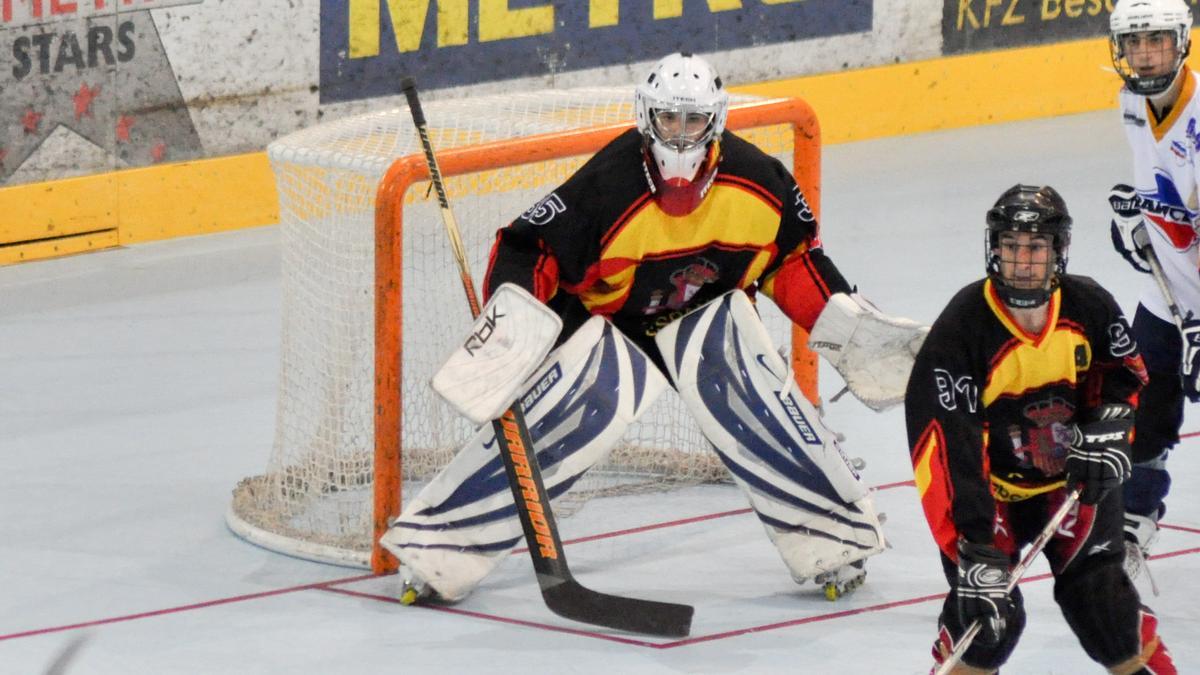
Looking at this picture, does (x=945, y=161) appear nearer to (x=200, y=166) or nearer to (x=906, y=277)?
(x=906, y=277)

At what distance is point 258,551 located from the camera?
5090 millimetres

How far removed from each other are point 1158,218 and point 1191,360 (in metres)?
0.35

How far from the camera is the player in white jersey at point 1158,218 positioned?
15.2ft

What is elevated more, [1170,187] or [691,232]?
[1170,187]

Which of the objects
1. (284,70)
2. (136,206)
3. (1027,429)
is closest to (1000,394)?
(1027,429)

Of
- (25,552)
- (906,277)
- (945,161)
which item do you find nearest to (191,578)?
(25,552)

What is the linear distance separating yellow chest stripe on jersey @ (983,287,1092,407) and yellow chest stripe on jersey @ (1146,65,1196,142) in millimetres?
1178

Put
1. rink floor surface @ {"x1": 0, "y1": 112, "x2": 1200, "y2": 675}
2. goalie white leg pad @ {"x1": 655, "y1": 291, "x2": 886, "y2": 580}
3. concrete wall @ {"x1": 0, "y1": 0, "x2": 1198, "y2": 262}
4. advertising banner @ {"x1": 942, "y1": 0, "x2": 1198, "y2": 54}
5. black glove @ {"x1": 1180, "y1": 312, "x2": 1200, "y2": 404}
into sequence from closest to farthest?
rink floor surface @ {"x1": 0, "y1": 112, "x2": 1200, "y2": 675}
black glove @ {"x1": 1180, "y1": 312, "x2": 1200, "y2": 404}
goalie white leg pad @ {"x1": 655, "y1": 291, "x2": 886, "y2": 580}
concrete wall @ {"x1": 0, "y1": 0, "x2": 1198, "y2": 262}
advertising banner @ {"x1": 942, "y1": 0, "x2": 1198, "y2": 54}

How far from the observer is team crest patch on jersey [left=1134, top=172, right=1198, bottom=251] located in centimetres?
477

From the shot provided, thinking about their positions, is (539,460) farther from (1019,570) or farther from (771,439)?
(1019,570)

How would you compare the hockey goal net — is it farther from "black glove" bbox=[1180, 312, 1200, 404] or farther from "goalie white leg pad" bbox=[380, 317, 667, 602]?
"black glove" bbox=[1180, 312, 1200, 404]

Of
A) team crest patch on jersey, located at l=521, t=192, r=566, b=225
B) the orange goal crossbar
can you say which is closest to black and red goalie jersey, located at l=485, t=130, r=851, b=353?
team crest patch on jersey, located at l=521, t=192, r=566, b=225

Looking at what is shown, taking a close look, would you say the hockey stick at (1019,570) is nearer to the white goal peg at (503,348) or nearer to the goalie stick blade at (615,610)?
the goalie stick blade at (615,610)

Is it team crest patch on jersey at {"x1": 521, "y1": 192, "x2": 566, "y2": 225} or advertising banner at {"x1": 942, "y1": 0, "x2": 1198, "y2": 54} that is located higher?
advertising banner at {"x1": 942, "y1": 0, "x2": 1198, "y2": 54}
